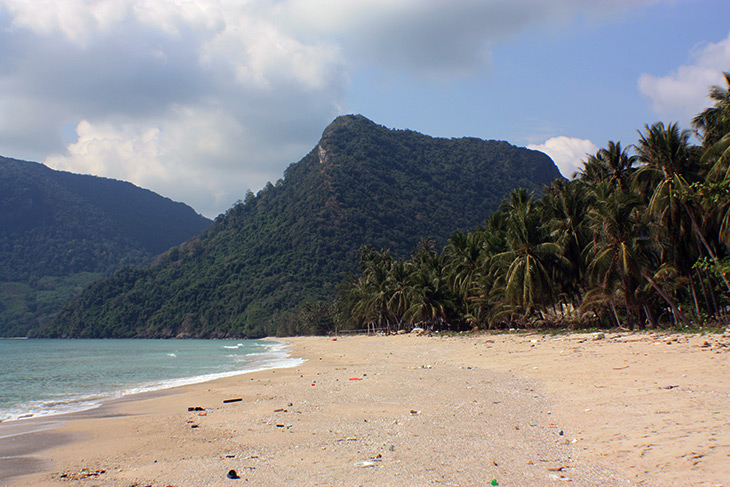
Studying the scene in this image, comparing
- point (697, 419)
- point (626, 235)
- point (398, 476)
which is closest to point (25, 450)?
point (398, 476)

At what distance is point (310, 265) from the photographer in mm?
146875

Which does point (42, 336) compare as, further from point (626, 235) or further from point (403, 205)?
point (626, 235)

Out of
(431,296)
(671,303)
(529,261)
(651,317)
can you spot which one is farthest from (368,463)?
(431,296)

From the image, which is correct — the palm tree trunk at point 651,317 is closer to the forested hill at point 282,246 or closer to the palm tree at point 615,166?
the palm tree at point 615,166

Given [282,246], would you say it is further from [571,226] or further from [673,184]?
[673,184]

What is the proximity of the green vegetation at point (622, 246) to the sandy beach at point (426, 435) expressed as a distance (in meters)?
6.44

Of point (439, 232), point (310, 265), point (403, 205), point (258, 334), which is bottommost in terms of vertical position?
point (258, 334)

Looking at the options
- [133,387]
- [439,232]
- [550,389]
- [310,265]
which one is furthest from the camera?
[439,232]

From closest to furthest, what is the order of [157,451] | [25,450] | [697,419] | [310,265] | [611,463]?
[611,463] → [697,419] → [157,451] → [25,450] → [310,265]

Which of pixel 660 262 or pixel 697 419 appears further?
pixel 660 262

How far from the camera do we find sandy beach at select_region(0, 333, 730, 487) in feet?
16.7

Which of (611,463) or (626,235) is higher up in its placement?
(626,235)

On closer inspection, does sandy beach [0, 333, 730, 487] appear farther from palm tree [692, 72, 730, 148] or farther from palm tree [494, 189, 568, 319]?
palm tree [494, 189, 568, 319]

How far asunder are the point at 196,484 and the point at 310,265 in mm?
142522
